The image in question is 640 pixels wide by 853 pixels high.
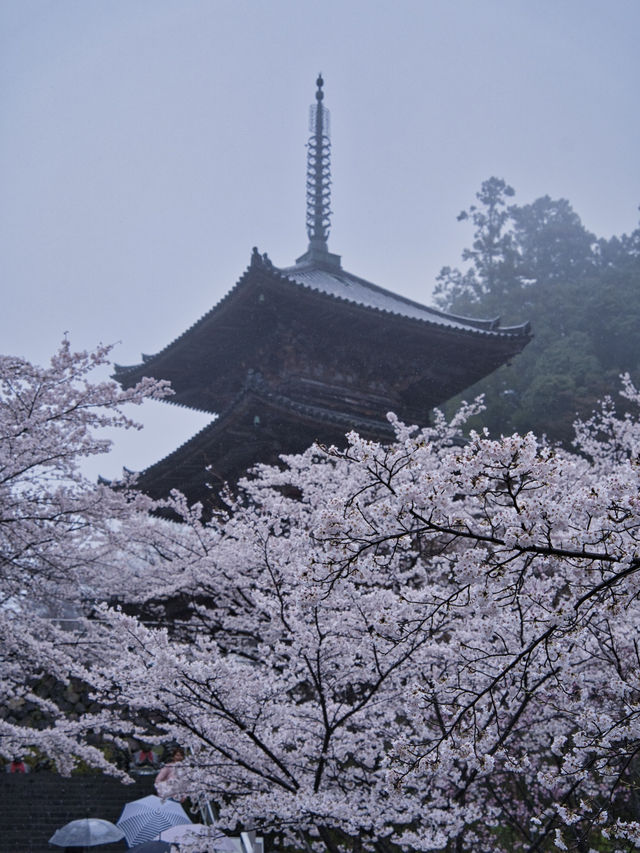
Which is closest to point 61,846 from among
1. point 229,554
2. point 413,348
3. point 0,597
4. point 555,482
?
point 0,597

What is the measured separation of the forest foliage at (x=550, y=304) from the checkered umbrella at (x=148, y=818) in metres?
17.8

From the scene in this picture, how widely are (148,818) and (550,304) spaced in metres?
26.5

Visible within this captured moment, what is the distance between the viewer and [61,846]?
7.67 m

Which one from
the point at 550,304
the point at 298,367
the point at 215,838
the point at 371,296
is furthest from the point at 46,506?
the point at 550,304

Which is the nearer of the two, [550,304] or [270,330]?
[270,330]

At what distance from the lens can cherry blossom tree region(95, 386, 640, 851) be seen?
9.57 ft

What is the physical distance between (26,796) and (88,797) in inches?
29.8

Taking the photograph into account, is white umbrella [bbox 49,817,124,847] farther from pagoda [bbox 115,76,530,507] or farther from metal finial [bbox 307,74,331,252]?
metal finial [bbox 307,74,331,252]

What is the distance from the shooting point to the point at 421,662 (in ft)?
17.1

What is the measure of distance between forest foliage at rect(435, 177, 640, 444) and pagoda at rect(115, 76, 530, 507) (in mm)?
11477

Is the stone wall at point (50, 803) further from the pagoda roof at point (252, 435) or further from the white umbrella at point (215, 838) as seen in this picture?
the pagoda roof at point (252, 435)

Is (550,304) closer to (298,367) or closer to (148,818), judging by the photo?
(298,367)

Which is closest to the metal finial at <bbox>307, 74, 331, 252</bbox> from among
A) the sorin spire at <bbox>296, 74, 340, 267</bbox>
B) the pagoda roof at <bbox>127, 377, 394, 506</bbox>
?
the sorin spire at <bbox>296, 74, 340, 267</bbox>

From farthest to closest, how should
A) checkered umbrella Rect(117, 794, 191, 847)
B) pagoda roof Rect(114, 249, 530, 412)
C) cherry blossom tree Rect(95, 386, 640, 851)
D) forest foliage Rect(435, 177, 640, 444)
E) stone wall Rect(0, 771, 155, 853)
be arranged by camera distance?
forest foliage Rect(435, 177, 640, 444) → pagoda roof Rect(114, 249, 530, 412) → stone wall Rect(0, 771, 155, 853) → checkered umbrella Rect(117, 794, 191, 847) → cherry blossom tree Rect(95, 386, 640, 851)
